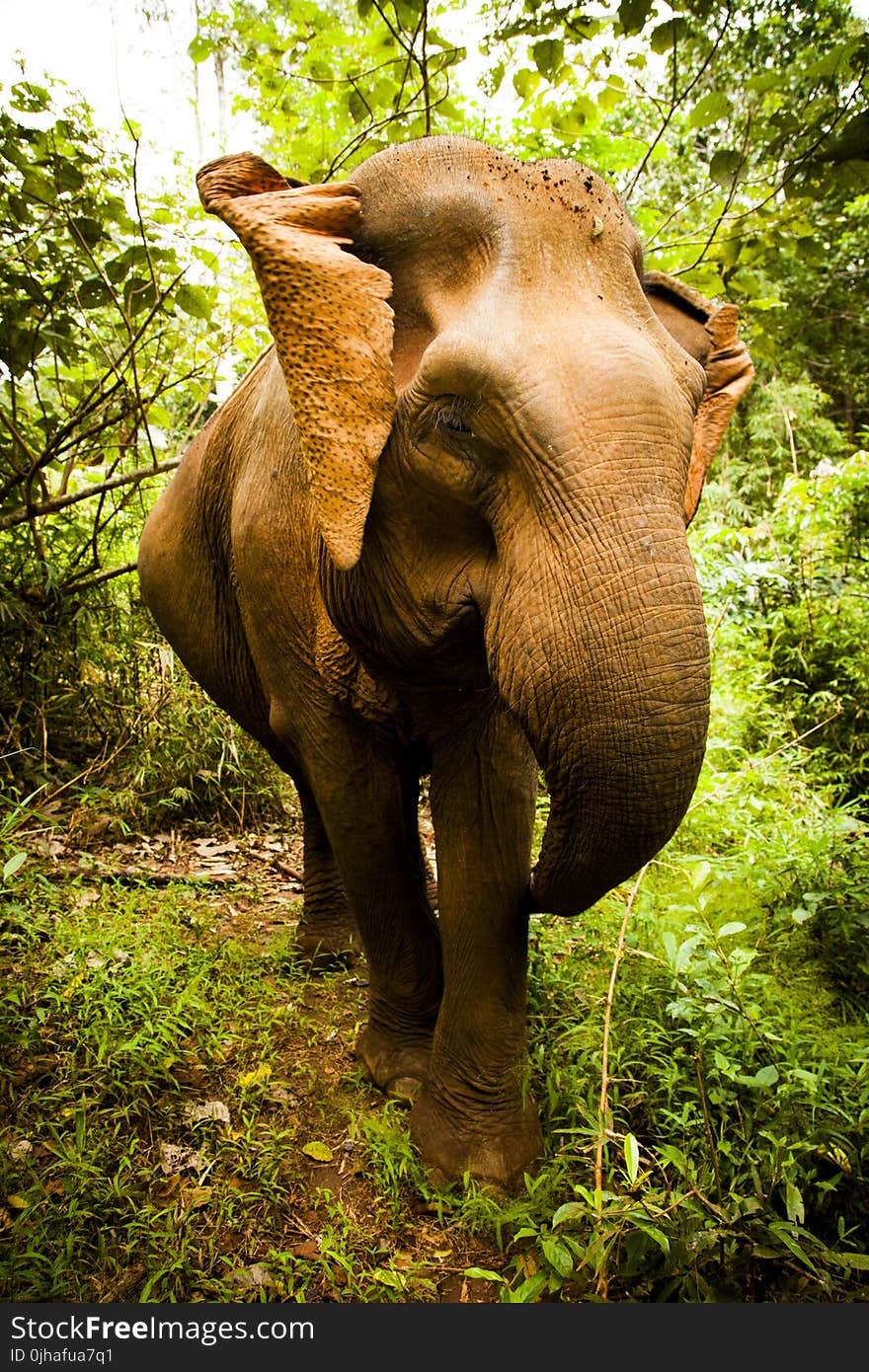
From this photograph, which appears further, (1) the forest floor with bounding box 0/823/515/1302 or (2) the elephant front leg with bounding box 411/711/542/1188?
(2) the elephant front leg with bounding box 411/711/542/1188

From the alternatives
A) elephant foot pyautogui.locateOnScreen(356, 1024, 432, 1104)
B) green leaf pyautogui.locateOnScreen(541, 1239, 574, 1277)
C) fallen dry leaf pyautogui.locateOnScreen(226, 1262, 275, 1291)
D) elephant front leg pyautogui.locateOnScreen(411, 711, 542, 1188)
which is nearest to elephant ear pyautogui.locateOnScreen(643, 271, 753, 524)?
elephant front leg pyautogui.locateOnScreen(411, 711, 542, 1188)

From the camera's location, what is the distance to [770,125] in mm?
3109

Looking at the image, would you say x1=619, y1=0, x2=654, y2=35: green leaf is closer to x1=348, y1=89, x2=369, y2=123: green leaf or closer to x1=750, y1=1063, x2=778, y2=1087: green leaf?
x1=348, y1=89, x2=369, y2=123: green leaf

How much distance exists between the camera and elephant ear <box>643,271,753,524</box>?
7.29 ft

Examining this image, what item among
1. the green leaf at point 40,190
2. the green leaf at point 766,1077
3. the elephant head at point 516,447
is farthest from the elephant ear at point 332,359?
the green leaf at point 40,190

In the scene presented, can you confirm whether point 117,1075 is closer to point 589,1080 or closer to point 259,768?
point 589,1080

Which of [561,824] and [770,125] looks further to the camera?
[770,125]

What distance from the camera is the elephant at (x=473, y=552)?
1560 mm

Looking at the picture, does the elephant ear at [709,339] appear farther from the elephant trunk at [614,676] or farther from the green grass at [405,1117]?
the green grass at [405,1117]

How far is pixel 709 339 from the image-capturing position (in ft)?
7.38

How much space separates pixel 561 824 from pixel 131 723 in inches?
158

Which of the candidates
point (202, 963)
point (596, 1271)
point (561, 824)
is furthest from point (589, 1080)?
point (202, 963)

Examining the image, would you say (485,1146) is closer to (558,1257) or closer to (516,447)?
(558,1257)

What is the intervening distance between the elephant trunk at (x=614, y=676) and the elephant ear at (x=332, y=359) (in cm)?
40
